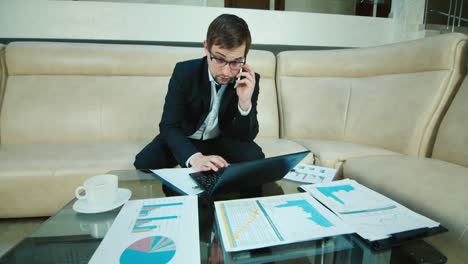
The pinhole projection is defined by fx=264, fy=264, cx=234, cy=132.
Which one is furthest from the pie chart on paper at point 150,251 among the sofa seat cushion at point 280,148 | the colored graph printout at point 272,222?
the sofa seat cushion at point 280,148

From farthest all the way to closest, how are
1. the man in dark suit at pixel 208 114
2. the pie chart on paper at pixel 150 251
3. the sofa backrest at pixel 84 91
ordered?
1. the sofa backrest at pixel 84 91
2. the man in dark suit at pixel 208 114
3. the pie chart on paper at pixel 150 251

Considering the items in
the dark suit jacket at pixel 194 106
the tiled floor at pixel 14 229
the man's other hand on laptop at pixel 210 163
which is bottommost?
the tiled floor at pixel 14 229

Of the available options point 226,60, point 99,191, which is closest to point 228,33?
point 226,60

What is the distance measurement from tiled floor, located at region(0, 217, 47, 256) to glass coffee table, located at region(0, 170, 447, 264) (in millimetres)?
711

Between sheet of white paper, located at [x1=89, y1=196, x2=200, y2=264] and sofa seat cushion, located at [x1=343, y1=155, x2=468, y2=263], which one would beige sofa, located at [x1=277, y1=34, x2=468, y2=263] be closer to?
sofa seat cushion, located at [x1=343, y1=155, x2=468, y2=263]

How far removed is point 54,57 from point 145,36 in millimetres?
767

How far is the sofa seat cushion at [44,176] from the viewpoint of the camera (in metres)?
1.16

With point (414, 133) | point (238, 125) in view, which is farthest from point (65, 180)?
point (414, 133)

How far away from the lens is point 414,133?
140 centimetres

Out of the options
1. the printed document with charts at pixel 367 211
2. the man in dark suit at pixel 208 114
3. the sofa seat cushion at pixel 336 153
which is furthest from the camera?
the sofa seat cushion at pixel 336 153

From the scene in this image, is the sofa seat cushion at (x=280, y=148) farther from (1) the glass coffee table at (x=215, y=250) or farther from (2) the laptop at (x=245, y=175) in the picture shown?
(1) the glass coffee table at (x=215, y=250)

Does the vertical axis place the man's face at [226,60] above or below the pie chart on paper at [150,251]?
above

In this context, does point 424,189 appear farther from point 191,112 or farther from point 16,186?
point 16,186

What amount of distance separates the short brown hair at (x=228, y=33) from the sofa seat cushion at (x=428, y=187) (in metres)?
0.73
